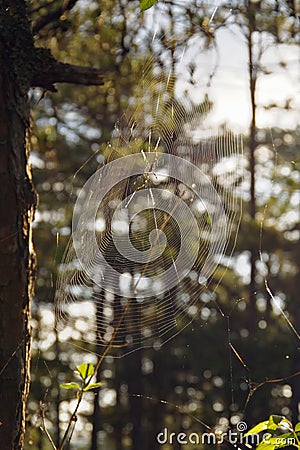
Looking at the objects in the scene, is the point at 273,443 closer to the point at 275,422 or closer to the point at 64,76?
the point at 275,422

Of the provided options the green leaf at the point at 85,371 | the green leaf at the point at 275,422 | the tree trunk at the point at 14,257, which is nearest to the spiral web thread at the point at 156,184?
the tree trunk at the point at 14,257

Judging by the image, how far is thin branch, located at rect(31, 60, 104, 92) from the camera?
2287mm

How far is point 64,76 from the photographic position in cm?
235

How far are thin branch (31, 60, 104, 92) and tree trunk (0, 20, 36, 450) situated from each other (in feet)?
0.72

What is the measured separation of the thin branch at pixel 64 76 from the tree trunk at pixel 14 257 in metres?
0.22

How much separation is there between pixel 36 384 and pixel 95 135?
12.5ft

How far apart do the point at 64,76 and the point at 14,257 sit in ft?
2.29

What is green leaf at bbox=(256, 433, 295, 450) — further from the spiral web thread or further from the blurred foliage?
the blurred foliage

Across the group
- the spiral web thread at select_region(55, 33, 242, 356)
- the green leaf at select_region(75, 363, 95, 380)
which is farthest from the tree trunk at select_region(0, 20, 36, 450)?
the green leaf at select_region(75, 363, 95, 380)

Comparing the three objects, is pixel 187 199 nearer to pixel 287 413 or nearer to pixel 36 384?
pixel 36 384

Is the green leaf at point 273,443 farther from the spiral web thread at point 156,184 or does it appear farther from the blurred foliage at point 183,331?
the blurred foliage at point 183,331

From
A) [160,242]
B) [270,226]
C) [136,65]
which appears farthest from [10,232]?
[270,226]

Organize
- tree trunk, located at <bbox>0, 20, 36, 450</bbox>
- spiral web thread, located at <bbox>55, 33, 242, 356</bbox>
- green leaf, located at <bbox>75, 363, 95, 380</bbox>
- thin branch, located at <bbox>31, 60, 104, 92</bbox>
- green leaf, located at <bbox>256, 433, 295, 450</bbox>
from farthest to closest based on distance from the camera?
thin branch, located at <bbox>31, 60, 104, 92</bbox>, spiral web thread, located at <bbox>55, 33, 242, 356</bbox>, tree trunk, located at <bbox>0, 20, 36, 450</bbox>, green leaf, located at <bbox>75, 363, 95, 380</bbox>, green leaf, located at <bbox>256, 433, 295, 450</bbox>

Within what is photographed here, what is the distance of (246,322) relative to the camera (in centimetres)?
1069
